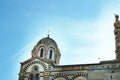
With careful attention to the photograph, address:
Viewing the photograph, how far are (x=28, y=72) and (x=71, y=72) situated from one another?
6.06 m

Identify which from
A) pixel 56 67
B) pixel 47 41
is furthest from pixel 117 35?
pixel 47 41

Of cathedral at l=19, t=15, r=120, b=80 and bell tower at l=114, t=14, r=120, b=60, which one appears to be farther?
bell tower at l=114, t=14, r=120, b=60

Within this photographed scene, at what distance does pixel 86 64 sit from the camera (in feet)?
122

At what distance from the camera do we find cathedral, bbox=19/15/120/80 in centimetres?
3575

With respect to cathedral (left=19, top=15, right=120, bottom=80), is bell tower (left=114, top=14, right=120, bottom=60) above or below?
above

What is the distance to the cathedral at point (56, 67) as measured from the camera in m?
35.8

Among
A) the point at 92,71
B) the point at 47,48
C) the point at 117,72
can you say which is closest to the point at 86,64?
the point at 92,71

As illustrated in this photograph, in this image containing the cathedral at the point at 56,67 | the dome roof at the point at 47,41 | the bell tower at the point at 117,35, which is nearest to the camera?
the cathedral at the point at 56,67

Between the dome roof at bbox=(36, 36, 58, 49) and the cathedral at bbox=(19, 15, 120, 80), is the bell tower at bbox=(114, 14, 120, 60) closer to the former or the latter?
the cathedral at bbox=(19, 15, 120, 80)

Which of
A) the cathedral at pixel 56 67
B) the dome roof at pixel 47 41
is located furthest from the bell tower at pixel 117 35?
the dome roof at pixel 47 41

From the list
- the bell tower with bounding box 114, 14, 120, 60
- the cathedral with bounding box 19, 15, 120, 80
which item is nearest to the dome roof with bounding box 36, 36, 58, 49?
the cathedral with bounding box 19, 15, 120, 80

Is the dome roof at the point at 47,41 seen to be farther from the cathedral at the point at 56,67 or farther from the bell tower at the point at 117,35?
the bell tower at the point at 117,35

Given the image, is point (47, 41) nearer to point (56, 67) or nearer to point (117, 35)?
point (56, 67)

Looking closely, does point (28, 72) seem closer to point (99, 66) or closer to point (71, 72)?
point (71, 72)
